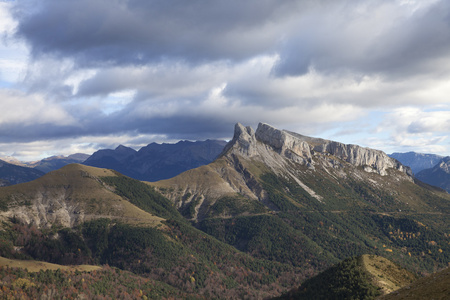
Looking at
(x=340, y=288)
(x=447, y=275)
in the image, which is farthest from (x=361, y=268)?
(x=447, y=275)

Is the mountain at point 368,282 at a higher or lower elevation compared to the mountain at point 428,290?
lower

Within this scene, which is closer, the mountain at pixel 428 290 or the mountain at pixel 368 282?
the mountain at pixel 428 290

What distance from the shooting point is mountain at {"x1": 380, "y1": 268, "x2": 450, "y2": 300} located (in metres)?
85.8

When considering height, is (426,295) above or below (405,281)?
above

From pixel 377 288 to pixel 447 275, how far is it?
3267 inches

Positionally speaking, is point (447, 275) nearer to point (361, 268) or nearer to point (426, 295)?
point (426, 295)

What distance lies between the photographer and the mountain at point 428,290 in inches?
3376

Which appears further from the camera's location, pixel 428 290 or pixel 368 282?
pixel 368 282

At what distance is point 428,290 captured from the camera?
89750mm

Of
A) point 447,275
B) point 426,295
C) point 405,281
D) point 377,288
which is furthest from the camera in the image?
point 405,281

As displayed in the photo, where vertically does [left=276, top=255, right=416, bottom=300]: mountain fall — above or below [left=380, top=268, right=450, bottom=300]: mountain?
below

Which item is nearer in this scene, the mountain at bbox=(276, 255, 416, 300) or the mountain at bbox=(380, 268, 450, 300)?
the mountain at bbox=(380, 268, 450, 300)

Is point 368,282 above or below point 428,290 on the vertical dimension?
below

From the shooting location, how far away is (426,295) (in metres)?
87.3
